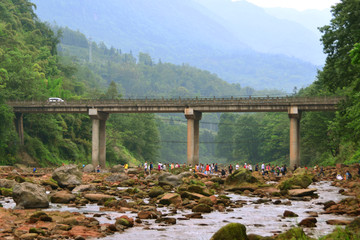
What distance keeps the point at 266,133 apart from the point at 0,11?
87.4 meters

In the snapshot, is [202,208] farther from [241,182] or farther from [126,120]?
[126,120]

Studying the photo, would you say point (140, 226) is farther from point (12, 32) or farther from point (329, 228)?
point (12, 32)

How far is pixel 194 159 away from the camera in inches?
3339

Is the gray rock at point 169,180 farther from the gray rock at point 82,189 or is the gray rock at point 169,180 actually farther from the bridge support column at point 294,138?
the bridge support column at point 294,138

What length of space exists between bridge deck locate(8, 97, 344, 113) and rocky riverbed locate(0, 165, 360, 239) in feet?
111

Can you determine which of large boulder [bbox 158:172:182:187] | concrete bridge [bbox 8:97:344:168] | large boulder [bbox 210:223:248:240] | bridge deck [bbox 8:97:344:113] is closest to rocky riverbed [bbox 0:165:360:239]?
large boulder [bbox 158:172:182:187]

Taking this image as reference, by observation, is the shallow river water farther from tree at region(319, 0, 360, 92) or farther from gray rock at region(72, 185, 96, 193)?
tree at region(319, 0, 360, 92)

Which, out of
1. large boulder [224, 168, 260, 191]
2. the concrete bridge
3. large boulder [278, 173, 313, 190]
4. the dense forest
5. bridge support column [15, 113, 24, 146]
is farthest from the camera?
bridge support column [15, 113, 24, 146]

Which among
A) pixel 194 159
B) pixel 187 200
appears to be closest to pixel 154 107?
pixel 194 159

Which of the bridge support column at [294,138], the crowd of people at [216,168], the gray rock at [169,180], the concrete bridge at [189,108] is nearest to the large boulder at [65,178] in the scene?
the gray rock at [169,180]

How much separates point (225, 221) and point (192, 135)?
59381 millimetres

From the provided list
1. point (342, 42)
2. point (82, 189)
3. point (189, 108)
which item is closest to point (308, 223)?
point (82, 189)

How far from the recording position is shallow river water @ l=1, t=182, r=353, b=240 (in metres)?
22.3

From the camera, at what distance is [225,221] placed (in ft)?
85.3
